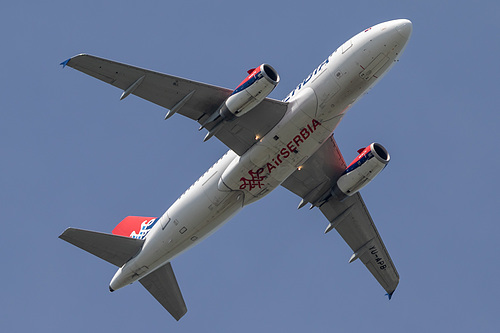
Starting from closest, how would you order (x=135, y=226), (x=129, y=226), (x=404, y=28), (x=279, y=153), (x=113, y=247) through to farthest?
1. (x=404, y=28)
2. (x=279, y=153)
3. (x=113, y=247)
4. (x=135, y=226)
5. (x=129, y=226)

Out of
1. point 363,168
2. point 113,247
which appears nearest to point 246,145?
point 363,168

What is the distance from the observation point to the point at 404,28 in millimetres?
48781

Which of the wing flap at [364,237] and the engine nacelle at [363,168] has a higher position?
the engine nacelle at [363,168]

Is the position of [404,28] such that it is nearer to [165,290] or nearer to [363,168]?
[363,168]

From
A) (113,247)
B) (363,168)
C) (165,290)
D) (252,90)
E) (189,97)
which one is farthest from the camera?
(165,290)

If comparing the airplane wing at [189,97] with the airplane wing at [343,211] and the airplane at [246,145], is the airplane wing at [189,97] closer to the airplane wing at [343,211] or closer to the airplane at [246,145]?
the airplane at [246,145]

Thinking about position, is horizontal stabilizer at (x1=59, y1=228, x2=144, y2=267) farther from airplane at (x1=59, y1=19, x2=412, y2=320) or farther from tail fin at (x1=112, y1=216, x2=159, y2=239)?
tail fin at (x1=112, y1=216, x2=159, y2=239)

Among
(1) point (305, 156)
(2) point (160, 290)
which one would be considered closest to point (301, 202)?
(1) point (305, 156)

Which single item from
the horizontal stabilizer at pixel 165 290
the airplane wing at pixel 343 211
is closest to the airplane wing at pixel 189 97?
the airplane wing at pixel 343 211

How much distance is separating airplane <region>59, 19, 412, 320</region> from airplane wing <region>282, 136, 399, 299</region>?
0.09 m

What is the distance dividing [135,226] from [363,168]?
15.4 m

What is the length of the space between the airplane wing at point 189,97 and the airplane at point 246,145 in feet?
0.19

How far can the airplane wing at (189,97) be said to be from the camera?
159 feet

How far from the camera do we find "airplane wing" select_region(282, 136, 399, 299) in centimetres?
5603
